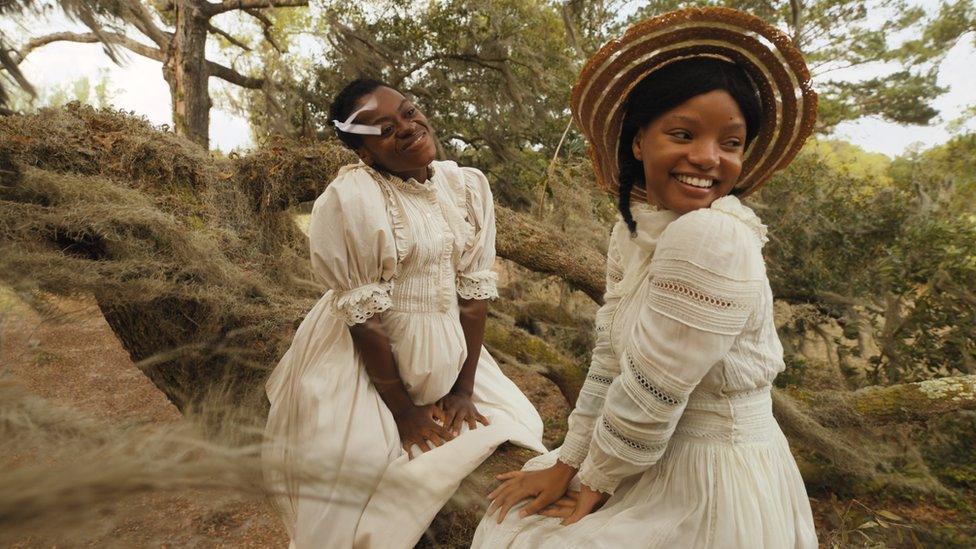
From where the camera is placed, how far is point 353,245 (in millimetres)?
1947

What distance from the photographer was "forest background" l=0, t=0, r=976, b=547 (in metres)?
0.71

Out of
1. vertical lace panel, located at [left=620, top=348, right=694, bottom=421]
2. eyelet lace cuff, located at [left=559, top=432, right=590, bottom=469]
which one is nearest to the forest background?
eyelet lace cuff, located at [left=559, top=432, right=590, bottom=469]

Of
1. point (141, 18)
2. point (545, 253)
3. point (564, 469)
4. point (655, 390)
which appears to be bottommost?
point (564, 469)

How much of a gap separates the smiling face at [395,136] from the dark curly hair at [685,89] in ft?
2.95

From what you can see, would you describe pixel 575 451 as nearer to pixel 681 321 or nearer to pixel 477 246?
pixel 681 321

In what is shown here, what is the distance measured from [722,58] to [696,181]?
12.8 inches

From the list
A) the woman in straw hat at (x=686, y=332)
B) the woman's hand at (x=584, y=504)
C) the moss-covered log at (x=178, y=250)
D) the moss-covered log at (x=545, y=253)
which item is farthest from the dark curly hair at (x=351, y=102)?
the moss-covered log at (x=545, y=253)

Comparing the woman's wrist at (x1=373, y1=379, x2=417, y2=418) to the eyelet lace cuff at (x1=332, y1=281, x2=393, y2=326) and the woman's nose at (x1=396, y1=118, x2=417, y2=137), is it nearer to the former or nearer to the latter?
the eyelet lace cuff at (x1=332, y1=281, x2=393, y2=326)

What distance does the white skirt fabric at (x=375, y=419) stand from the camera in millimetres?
1637

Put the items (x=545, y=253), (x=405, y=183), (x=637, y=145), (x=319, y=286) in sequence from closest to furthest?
1. (x=637, y=145)
2. (x=405, y=183)
3. (x=319, y=286)
4. (x=545, y=253)

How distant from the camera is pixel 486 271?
7.73ft

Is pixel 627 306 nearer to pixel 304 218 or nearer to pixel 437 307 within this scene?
pixel 437 307

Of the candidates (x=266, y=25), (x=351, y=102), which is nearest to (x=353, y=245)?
(x=351, y=102)

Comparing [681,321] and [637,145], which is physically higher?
[637,145]
